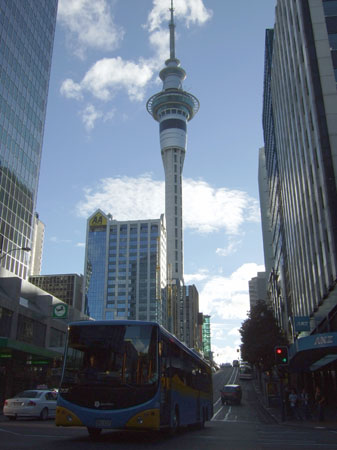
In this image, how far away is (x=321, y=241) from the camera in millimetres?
35438

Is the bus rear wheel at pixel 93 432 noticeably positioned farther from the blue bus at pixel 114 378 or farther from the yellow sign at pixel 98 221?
the yellow sign at pixel 98 221

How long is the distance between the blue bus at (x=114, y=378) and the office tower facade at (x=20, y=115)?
46.9 metres

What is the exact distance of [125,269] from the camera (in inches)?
7441

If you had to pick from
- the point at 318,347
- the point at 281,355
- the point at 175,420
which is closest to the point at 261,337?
the point at 318,347

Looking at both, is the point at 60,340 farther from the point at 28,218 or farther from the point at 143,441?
the point at 143,441

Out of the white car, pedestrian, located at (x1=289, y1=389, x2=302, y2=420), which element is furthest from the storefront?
pedestrian, located at (x1=289, y1=389, x2=302, y2=420)

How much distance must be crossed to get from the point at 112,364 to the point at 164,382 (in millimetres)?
1839

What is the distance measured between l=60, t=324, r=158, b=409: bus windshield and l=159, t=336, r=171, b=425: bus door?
53cm

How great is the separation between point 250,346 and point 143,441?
42.9 metres

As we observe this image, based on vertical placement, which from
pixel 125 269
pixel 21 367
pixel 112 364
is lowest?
pixel 112 364

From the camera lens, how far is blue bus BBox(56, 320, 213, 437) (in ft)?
40.2

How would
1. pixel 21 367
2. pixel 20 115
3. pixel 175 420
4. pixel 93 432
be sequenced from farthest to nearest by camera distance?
pixel 20 115
pixel 21 367
pixel 175 420
pixel 93 432

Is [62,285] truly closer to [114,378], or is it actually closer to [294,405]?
[294,405]

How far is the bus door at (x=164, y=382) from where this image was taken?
512 inches
